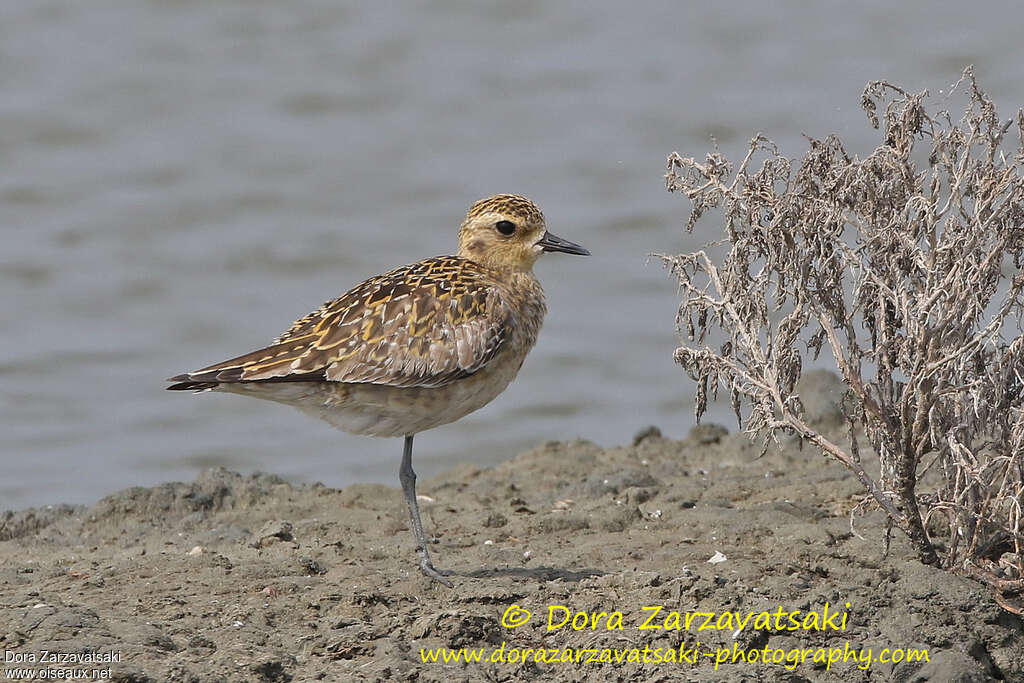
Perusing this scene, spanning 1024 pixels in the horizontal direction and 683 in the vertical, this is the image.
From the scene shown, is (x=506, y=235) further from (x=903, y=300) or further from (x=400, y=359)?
(x=903, y=300)

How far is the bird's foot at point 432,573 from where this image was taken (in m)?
6.88

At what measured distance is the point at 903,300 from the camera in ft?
21.0

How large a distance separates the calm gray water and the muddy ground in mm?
2700

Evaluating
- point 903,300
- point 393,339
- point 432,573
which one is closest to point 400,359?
point 393,339

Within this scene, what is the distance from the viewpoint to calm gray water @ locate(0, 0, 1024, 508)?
12.4 m

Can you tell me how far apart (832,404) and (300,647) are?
15.8 feet

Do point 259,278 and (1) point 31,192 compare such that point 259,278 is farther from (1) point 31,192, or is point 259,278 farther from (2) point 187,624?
(2) point 187,624

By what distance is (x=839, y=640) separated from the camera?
6129 mm

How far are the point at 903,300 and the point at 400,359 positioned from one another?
2.46m

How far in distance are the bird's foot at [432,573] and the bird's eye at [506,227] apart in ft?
6.64

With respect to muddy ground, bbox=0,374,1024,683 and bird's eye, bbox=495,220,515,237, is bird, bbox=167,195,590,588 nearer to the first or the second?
bird's eye, bbox=495,220,515,237

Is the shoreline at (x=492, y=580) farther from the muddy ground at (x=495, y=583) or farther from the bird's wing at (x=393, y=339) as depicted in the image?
the bird's wing at (x=393, y=339)

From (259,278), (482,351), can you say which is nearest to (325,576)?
(482,351)

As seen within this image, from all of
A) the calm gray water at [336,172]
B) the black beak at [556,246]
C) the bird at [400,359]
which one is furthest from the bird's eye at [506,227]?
the calm gray water at [336,172]
